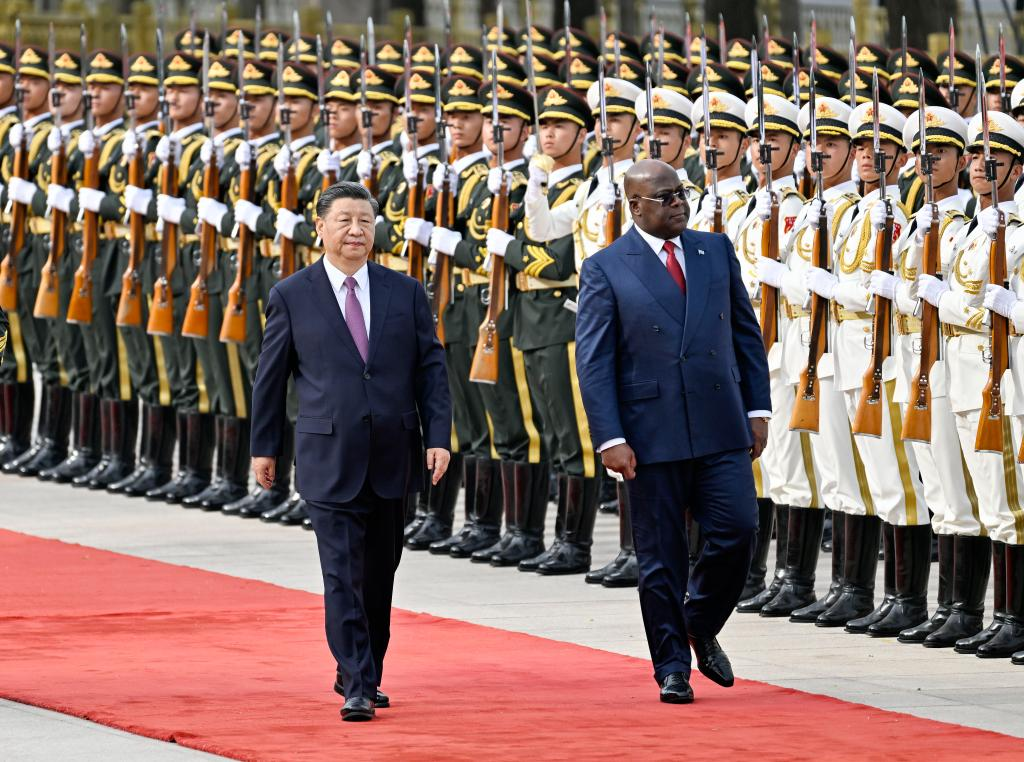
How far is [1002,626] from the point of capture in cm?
930

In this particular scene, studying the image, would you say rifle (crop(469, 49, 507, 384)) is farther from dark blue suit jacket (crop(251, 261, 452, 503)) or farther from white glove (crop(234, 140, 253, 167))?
dark blue suit jacket (crop(251, 261, 452, 503))

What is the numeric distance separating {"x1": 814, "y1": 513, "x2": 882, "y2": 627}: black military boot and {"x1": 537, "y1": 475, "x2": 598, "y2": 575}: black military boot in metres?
1.73

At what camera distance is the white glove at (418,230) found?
1216cm

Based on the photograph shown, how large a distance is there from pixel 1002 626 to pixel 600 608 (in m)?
1.85

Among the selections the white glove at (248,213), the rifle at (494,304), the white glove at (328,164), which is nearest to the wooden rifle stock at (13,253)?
the white glove at (248,213)

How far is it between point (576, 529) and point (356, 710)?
382 centimetres

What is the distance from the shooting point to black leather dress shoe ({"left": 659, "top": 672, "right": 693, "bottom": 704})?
325 inches

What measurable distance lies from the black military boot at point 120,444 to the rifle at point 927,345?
6.17 m

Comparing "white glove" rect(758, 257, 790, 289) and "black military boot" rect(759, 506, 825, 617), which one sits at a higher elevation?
"white glove" rect(758, 257, 790, 289)

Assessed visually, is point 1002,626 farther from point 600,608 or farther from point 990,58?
point 990,58

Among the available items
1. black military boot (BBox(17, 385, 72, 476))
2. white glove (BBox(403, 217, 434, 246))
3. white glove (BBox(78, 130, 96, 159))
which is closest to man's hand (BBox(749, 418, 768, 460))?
white glove (BBox(403, 217, 434, 246))

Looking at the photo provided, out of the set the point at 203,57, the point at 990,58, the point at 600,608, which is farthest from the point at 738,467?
the point at 203,57

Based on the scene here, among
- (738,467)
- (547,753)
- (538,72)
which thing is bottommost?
(547,753)

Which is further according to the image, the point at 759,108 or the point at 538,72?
the point at 538,72
